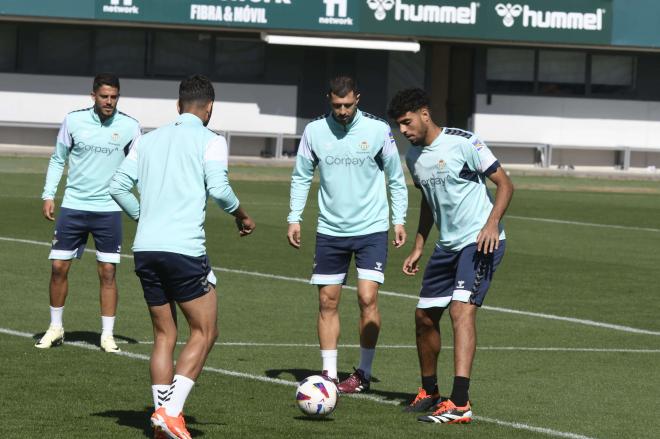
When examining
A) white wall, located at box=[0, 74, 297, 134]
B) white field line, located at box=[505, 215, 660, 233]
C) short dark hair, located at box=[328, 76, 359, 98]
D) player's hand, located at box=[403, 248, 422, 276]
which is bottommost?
white field line, located at box=[505, 215, 660, 233]

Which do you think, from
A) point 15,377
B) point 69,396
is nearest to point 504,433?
point 69,396

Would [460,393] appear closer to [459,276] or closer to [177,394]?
[459,276]

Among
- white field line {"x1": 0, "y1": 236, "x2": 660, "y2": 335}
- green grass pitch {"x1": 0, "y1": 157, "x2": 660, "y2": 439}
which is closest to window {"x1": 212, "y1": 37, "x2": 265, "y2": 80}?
green grass pitch {"x1": 0, "y1": 157, "x2": 660, "y2": 439}

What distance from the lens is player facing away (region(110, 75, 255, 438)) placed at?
8.56m

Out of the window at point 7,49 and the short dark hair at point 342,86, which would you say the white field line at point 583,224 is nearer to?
the short dark hair at point 342,86

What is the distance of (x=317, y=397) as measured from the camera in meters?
9.41

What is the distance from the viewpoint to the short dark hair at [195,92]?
28.6ft

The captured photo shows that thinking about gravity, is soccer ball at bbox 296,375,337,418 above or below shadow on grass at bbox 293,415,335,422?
above

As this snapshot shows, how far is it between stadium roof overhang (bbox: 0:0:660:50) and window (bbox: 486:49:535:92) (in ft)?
7.25

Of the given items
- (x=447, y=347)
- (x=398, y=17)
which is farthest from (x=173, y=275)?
(x=398, y=17)

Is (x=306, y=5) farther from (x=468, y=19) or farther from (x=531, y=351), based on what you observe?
(x=531, y=351)

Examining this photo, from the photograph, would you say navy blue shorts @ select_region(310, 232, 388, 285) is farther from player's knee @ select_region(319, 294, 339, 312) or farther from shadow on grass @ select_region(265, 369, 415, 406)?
shadow on grass @ select_region(265, 369, 415, 406)

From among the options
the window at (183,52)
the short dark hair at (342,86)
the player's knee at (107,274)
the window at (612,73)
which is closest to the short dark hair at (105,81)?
the player's knee at (107,274)

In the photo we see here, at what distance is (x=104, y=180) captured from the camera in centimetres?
1248
